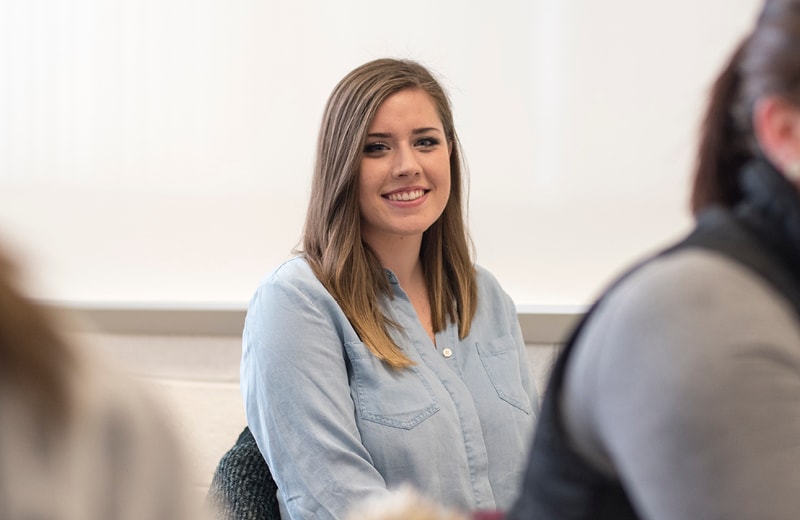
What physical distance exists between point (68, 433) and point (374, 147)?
4.40 feet

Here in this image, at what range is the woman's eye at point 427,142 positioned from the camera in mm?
1982

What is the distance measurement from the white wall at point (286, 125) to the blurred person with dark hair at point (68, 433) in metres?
1.75

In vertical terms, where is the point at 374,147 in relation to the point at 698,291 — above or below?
below

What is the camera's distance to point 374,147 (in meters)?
1.93

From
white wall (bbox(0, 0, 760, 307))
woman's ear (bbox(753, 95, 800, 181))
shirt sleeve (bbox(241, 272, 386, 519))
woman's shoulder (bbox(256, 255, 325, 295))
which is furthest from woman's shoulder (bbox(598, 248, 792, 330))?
white wall (bbox(0, 0, 760, 307))

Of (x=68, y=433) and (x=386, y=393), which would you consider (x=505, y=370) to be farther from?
(x=68, y=433)

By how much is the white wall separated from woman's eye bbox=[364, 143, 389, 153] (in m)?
0.51

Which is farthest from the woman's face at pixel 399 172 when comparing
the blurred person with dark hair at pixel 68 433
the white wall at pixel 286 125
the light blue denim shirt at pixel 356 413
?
the blurred person with dark hair at pixel 68 433

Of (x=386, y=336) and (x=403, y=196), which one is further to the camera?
(x=403, y=196)

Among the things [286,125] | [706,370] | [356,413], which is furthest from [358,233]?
[706,370]

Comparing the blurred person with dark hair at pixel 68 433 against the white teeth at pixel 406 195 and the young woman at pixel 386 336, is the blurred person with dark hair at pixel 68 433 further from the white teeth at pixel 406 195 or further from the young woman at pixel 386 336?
the white teeth at pixel 406 195

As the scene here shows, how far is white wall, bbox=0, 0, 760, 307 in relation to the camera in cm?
232

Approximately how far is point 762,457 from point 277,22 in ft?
6.72

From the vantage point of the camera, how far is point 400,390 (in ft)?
5.62
